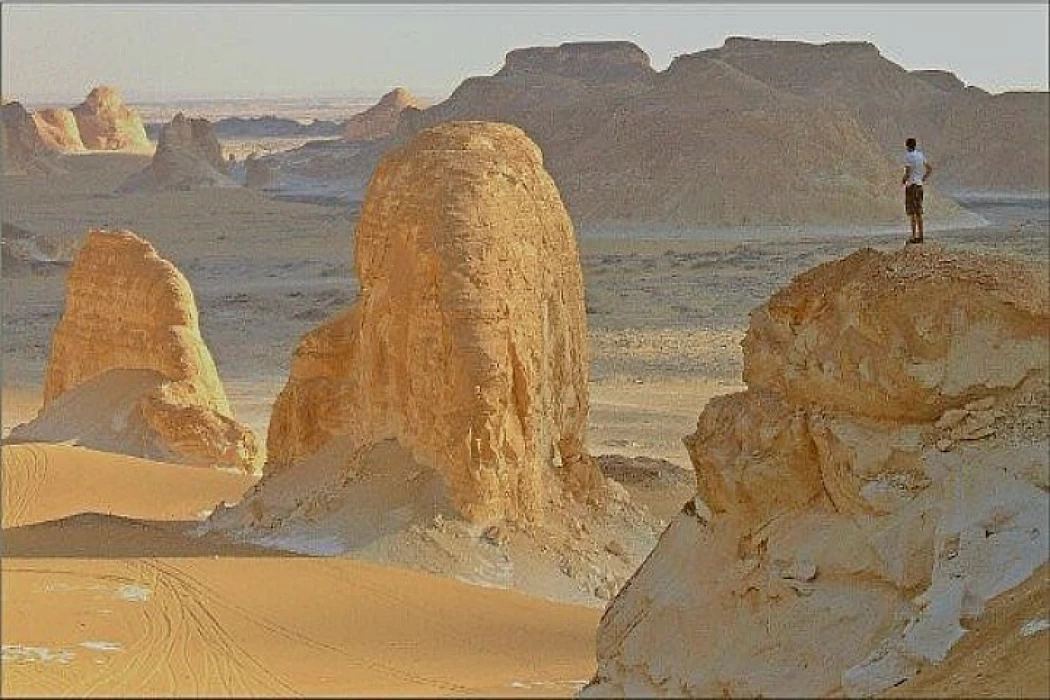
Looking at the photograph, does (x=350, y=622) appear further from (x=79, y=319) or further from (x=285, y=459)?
(x=79, y=319)

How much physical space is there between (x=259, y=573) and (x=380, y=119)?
128559 mm

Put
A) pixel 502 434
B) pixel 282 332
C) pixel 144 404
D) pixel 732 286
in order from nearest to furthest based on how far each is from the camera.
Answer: pixel 502 434, pixel 144 404, pixel 282 332, pixel 732 286

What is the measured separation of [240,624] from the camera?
1054 cm

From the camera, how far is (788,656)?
7.09 metres

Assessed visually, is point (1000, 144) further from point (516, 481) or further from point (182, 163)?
point (516, 481)

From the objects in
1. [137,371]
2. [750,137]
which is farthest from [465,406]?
[750,137]

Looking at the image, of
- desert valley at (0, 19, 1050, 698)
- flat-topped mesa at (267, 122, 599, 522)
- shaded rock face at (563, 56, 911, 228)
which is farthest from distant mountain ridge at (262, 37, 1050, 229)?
flat-topped mesa at (267, 122, 599, 522)

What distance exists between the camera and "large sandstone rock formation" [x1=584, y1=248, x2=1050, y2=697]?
6.90 meters

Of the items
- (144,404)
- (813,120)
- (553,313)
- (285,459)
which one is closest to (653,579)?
(553,313)

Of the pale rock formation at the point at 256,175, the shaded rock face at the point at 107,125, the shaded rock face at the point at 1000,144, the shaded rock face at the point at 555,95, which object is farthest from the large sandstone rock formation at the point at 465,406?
the shaded rock face at the point at 107,125

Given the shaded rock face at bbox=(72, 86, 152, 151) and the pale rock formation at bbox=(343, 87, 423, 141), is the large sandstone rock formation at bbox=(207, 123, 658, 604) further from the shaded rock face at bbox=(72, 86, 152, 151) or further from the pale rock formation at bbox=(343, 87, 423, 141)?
the pale rock formation at bbox=(343, 87, 423, 141)

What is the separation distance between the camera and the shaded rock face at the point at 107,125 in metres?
113

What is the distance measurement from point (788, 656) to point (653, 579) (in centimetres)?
133

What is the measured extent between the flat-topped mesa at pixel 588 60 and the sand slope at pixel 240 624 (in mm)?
114115
